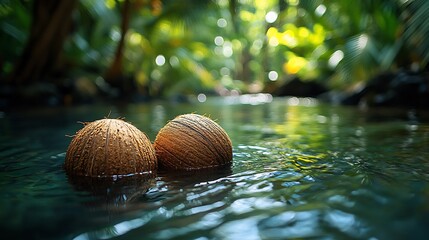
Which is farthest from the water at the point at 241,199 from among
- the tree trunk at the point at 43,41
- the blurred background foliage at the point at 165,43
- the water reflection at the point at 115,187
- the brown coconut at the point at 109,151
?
the tree trunk at the point at 43,41

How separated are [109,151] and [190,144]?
71cm

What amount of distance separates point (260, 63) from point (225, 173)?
4210 centimetres

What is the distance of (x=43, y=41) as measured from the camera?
1343 centimetres

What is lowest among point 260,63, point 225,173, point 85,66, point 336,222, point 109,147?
point 336,222

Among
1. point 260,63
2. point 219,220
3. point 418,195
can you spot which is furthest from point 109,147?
point 260,63

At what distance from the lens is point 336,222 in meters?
2.34

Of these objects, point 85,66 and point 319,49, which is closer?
point 85,66

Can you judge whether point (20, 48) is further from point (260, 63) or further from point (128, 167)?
point (260, 63)

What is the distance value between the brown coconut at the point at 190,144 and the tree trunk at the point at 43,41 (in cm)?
1072

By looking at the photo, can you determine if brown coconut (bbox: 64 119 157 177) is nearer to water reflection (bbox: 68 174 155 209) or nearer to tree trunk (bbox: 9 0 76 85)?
water reflection (bbox: 68 174 155 209)

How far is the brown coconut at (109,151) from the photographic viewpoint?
3271mm

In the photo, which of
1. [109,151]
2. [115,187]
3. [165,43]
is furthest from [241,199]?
[165,43]

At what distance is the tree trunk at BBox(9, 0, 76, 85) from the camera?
1302 centimetres

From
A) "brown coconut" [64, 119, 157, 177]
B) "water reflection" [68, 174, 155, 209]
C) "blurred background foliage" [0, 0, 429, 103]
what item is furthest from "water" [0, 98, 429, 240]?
"blurred background foliage" [0, 0, 429, 103]
